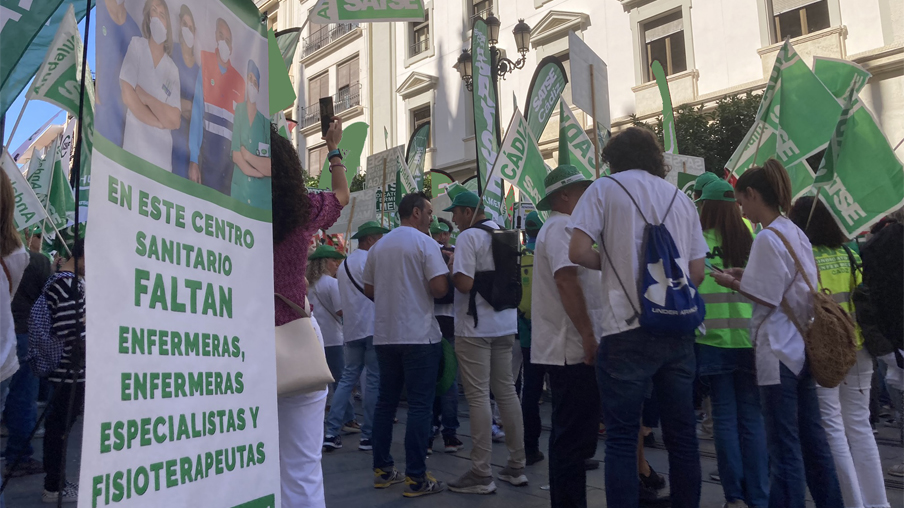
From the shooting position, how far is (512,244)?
4504mm

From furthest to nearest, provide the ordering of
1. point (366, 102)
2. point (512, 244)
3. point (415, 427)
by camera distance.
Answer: point (366, 102)
point (512, 244)
point (415, 427)

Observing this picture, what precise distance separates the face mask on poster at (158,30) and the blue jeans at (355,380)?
4.03 meters

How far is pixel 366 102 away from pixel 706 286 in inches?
960

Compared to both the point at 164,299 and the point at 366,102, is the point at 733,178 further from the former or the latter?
the point at 366,102

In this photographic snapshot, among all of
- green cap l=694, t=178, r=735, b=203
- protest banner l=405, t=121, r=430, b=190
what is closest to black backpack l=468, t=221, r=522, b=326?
green cap l=694, t=178, r=735, b=203

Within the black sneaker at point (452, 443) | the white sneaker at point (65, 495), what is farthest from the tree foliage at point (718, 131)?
the white sneaker at point (65, 495)

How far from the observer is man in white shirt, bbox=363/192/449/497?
4.19m

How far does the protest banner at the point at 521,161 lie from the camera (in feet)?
17.4

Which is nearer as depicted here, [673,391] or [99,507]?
[99,507]

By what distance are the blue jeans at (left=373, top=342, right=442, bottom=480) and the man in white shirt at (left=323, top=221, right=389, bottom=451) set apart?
128cm

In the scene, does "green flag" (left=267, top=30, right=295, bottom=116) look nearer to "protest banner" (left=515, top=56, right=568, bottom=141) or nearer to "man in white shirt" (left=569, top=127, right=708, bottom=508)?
"man in white shirt" (left=569, top=127, right=708, bottom=508)

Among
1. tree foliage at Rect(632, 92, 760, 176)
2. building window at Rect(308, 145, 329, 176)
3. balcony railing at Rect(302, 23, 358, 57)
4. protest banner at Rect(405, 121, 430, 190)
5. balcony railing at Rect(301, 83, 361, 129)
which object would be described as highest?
balcony railing at Rect(302, 23, 358, 57)

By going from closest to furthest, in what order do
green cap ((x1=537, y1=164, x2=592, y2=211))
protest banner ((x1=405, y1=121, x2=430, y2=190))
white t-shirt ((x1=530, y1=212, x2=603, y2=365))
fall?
white t-shirt ((x1=530, y1=212, x2=603, y2=365)) → green cap ((x1=537, y1=164, x2=592, y2=211)) → protest banner ((x1=405, y1=121, x2=430, y2=190))

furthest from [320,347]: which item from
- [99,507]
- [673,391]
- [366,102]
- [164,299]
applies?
[366,102]
